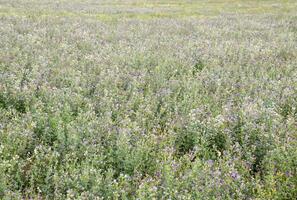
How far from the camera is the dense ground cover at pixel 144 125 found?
425 cm

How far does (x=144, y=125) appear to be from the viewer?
590 cm

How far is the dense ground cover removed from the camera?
13.9 ft

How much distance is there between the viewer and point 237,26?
17703mm

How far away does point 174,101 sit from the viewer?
6652 millimetres

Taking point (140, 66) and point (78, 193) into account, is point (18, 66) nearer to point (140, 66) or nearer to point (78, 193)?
point (140, 66)

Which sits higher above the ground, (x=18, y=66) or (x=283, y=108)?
(x=18, y=66)

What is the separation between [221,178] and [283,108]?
2843 mm

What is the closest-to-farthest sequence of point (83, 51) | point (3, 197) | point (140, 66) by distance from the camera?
point (3, 197) < point (140, 66) < point (83, 51)

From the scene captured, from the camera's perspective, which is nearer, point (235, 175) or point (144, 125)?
point (235, 175)

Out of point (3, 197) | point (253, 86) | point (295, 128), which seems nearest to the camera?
point (3, 197)

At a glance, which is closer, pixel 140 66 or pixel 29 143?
pixel 29 143

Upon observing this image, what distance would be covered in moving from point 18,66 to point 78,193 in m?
4.55

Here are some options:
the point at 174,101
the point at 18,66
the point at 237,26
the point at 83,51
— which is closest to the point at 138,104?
the point at 174,101

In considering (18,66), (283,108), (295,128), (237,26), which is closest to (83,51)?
(18,66)
